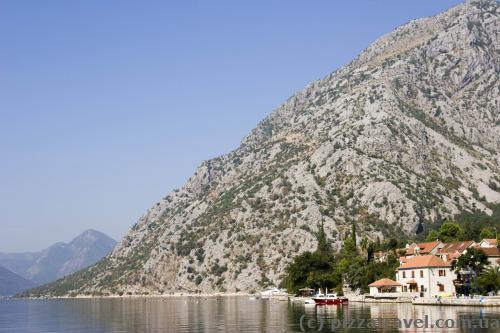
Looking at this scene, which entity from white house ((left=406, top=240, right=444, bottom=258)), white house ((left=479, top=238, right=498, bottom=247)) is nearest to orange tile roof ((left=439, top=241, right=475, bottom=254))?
white house ((left=406, top=240, right=444, bottom=258))

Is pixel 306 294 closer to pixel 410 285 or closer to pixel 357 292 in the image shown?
pixel 357 292

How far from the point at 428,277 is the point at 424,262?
143 inches

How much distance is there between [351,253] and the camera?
17275cm

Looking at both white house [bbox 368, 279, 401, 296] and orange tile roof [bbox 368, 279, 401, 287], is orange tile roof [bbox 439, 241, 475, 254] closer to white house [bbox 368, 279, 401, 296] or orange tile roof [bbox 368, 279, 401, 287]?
white house [bbox 368, 279, 401, 296]

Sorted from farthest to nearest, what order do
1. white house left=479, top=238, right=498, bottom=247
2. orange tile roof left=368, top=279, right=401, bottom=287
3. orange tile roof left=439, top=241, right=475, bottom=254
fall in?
orange tile roof left=439, top=241, right=475, bottom=254 < white house left=479, top=238, right=498, bottom=247 < orange tile roof left=368, top=279, right=401, bottom=287

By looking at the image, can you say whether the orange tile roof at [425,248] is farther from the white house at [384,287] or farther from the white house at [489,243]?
the white house at [384,287]

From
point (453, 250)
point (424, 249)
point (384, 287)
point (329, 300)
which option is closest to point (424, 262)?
point (384, 287)

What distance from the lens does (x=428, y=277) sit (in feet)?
428

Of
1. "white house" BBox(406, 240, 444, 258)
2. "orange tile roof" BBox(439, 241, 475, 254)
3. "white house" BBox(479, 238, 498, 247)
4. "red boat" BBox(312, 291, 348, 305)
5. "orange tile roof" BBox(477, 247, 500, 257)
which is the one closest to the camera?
"orange tile roof" BBox(477, 247, 500, 257)

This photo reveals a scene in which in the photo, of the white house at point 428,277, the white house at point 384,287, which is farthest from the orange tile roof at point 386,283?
the white house at point 428,277

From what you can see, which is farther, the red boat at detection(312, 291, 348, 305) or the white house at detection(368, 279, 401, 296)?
the white house at detection(368, 279, 401, 296)

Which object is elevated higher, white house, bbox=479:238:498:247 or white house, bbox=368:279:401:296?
white house, bbox=479:238:498:247

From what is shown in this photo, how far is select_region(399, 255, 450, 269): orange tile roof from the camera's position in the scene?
429 ft

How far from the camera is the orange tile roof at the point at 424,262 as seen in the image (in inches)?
5143
